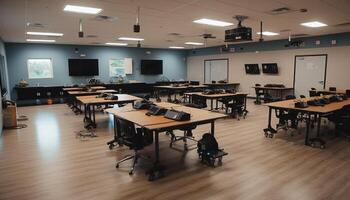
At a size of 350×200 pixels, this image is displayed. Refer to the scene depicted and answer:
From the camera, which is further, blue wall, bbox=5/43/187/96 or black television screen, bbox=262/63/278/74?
black television screen, bbox=262/63/278/74

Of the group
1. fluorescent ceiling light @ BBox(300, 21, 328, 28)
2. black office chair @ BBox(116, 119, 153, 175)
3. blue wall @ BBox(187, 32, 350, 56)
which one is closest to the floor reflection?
black office chair @ BBox(116, 119, 153, 175)

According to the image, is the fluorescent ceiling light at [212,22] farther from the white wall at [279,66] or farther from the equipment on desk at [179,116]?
the white wall at [279,66]

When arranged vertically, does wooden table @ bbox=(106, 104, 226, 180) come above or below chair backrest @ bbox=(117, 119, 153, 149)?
above

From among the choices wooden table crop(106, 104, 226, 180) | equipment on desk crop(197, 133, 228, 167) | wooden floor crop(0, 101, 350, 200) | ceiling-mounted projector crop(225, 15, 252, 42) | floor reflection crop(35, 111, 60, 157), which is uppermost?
ceiling-mounted projector crop(225, 15, 252, 42)

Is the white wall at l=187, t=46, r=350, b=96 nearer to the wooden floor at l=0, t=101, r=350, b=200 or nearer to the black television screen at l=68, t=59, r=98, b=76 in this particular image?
the wooden floor at l=0, t=101, r=350, b=200

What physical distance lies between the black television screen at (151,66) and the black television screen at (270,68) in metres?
6.12

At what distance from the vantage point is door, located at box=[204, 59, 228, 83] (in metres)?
13.5

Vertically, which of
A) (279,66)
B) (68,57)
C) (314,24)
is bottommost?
(279,66)

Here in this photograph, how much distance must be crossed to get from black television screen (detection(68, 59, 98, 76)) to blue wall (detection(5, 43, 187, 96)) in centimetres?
22

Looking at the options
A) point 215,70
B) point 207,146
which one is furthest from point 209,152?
point 215,70

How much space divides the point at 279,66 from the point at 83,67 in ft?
31.3

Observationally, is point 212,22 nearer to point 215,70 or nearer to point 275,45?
point 275,45

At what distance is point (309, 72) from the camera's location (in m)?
10.0

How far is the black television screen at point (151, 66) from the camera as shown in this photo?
1420 cm
